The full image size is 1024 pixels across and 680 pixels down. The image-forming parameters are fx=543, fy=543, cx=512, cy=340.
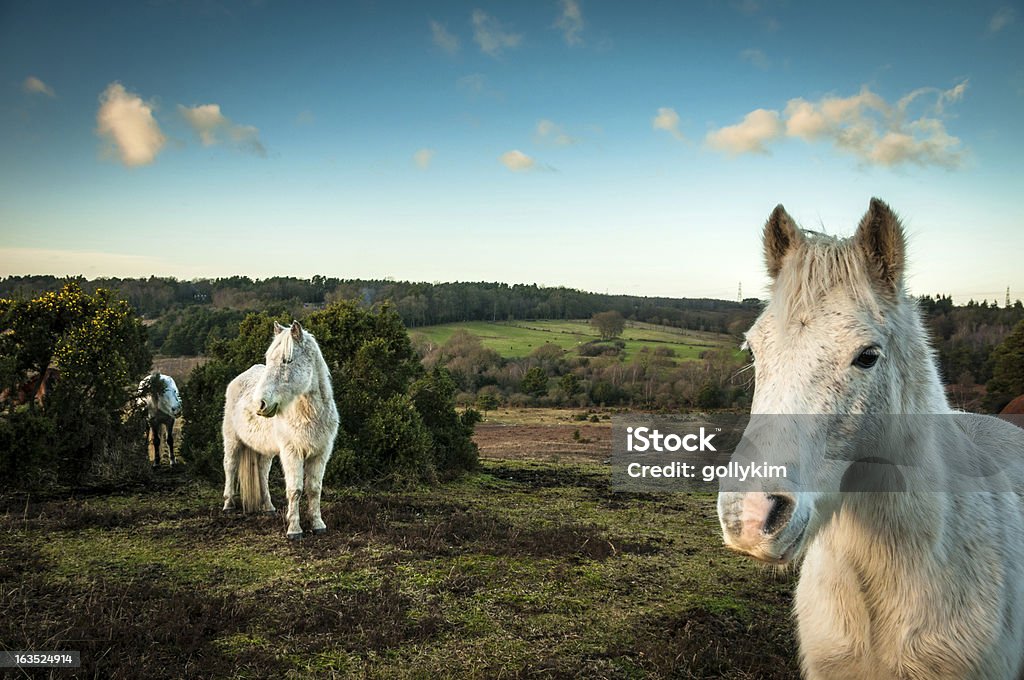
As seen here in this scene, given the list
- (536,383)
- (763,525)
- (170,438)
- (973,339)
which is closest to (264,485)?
(170,438)

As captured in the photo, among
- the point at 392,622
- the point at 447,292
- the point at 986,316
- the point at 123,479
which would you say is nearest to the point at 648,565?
the point at 392,622

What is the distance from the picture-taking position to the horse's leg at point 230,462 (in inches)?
345

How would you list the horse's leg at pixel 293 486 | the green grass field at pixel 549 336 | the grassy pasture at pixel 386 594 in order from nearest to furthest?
the grassy pasture at pixel 386 594
the horse's leg at pixel 293 486
the green grass field at pixel 549 336

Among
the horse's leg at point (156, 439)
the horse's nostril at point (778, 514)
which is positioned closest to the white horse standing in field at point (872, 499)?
the horse's nostril at point (778, 514)

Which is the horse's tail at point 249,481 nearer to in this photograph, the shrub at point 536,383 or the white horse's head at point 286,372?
the white horse's head at point 286,372

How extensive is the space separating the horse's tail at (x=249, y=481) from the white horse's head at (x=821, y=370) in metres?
8.40

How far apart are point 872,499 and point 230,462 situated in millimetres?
9085

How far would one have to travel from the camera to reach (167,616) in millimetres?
Result: 4797

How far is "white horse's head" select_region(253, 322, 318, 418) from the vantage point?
22.5ft

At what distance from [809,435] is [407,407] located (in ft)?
34.7

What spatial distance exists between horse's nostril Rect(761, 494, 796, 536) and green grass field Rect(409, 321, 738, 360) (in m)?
29.9

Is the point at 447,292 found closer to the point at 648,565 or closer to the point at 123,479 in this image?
the point at 123,479

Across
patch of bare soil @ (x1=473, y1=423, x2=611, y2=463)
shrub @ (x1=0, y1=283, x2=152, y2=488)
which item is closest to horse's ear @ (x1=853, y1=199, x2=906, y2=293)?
shrub @ (x1=0, y1=283, x2=152, y2=488)

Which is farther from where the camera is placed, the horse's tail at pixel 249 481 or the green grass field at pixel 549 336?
the green grass field at pixel 549 336
